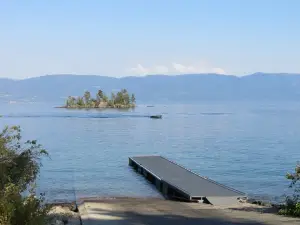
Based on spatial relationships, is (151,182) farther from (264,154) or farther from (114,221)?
(264,154)

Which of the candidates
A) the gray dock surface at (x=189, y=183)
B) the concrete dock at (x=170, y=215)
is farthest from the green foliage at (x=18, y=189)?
the gray dock surface at (x=189, y=183)

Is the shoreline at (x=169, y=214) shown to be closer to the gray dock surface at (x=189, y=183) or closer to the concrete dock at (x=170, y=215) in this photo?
the concrete dock at (x=170, y=215)

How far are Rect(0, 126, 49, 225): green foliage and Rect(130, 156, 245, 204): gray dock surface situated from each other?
1029 centimetres

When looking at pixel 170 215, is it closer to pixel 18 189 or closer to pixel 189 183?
pixel 18 189

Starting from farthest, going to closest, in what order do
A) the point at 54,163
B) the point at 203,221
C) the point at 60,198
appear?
the point at 54,163 → the point at 60,198 → the point at 203,221

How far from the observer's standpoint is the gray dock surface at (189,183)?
2244 cm

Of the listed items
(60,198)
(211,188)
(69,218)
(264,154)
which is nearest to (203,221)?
(69,218)

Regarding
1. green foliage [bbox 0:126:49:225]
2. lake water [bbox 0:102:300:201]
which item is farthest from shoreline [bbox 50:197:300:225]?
lake water [bbox 0:102:300:201]

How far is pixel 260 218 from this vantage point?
1652 centimetres

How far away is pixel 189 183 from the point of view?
2681 centimetres

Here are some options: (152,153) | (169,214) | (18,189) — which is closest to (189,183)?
(169,214)

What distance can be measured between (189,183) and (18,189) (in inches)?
684

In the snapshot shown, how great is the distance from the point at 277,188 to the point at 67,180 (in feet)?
47.9

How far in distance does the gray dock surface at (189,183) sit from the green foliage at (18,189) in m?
10.3
